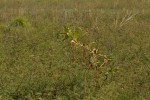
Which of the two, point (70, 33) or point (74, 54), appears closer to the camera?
point (70, 33)

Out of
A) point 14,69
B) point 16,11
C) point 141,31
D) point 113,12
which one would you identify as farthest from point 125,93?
point 16,11

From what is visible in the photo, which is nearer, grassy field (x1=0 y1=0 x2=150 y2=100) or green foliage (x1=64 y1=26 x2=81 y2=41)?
grassy field (x1=0 y1=0 x2=150 y2=100)

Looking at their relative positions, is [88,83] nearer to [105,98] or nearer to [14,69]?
[105,98]

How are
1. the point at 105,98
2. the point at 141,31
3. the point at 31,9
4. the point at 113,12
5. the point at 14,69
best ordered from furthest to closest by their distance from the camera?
the point at 31,9 → the point at 113,12 → the point at 141,31 → the point at 14,69 → the point at 105,98

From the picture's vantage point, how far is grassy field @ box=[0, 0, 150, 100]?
4.30 m

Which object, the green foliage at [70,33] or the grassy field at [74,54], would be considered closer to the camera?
the grassy field at [74,54]

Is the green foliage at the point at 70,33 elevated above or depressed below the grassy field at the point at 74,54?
above

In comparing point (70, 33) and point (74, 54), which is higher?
point (70, 33)

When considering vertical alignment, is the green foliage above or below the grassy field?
above

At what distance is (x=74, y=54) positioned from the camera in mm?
5621

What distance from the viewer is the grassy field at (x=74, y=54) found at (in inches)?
169

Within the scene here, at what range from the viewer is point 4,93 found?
421cm

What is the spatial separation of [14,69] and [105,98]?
66.1 inches

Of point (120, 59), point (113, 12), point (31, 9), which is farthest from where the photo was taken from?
point (31, 9)
